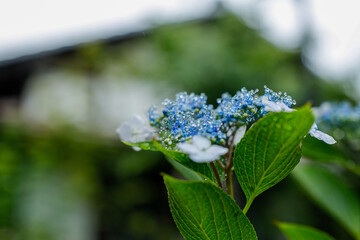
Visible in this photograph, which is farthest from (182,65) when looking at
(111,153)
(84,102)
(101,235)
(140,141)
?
(140,141)

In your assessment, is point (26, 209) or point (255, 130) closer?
point (255, 130)

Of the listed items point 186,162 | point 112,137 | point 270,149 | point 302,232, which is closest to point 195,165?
point 186,162

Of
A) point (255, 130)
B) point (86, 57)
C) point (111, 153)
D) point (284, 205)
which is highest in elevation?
point (255, 130)

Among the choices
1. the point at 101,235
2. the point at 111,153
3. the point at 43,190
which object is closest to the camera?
the point at 43,190

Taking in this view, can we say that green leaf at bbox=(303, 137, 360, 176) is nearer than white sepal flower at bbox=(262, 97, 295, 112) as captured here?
No

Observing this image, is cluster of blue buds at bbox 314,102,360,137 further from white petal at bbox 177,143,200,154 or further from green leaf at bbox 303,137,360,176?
white petal at bbox 177,143,200,154

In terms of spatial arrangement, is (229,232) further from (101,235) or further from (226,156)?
(101,235)

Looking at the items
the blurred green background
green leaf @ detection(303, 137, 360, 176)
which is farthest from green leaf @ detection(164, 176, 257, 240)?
the blurred green background
